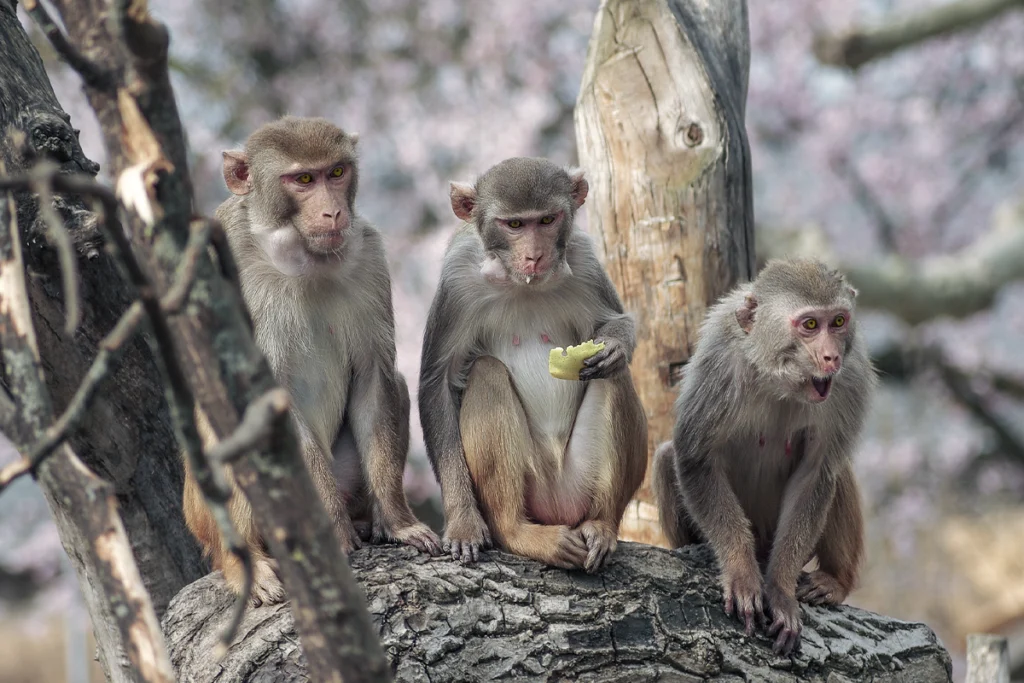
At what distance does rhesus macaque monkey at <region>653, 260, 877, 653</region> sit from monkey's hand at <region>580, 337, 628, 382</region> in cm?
63

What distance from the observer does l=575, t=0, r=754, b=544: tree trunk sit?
242 inches

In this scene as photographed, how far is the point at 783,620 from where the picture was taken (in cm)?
491

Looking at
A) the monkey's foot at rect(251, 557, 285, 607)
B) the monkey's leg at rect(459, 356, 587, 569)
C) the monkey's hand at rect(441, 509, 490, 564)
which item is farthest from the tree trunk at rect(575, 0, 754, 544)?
the monkey's foot at rect(251, 557, 285, 607)

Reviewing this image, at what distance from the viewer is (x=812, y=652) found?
16.0ft

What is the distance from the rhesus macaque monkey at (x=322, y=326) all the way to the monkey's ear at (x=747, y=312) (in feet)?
5.25

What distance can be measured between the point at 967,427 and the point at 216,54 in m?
11.3

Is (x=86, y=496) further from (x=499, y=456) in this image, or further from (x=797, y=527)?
(x=797, y=527)

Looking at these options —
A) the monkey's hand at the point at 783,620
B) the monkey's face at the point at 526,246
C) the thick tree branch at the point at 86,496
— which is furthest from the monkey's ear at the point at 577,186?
the thick tree branch at the point at 86,496

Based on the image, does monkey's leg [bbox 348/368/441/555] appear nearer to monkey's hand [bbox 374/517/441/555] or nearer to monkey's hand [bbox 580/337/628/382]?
monkey's hand [bbox 374/517/441/555]

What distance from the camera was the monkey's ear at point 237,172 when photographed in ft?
15.9

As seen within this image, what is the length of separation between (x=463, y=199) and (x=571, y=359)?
0.94 meters

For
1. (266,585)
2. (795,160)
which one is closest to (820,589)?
(266,585)

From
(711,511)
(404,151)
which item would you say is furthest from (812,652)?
(404,151)

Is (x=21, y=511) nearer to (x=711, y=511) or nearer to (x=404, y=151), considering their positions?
(x=404, y=151)
